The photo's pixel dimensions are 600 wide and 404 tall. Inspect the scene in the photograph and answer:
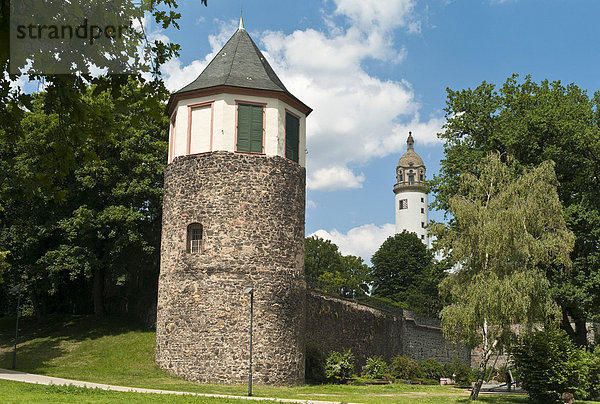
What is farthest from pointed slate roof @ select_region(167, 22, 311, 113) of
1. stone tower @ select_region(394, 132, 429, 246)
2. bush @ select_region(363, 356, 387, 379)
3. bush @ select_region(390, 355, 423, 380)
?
stone tower @ select_region(394, 132, 429, 246)

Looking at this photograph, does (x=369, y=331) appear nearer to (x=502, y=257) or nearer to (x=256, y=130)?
(x=256, y=130)

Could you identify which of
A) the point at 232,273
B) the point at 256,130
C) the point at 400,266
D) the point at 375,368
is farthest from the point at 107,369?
the point at 400,266

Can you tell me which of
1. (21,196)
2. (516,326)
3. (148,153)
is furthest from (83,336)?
(21,196)

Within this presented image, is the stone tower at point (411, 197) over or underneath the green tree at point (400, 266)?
over

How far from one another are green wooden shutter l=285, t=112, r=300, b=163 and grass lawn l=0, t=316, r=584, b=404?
349 inches

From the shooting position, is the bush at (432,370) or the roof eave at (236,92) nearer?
the roof eave at (236,92)

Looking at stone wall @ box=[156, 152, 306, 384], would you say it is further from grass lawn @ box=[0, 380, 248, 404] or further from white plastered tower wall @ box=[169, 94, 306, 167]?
grass lawn @ box=[0, 380, 248, 404]

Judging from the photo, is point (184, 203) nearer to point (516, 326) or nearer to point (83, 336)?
point (83, 336)

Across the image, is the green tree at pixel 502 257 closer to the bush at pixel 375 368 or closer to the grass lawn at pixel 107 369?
the grass lawn at pixel 107 369

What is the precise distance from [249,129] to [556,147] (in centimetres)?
1152

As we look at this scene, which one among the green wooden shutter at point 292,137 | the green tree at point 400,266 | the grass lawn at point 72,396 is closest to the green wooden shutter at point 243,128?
the green wooden shutter at point 292,137

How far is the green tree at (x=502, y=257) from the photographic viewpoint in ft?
60.4

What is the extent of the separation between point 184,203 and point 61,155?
16276 mm

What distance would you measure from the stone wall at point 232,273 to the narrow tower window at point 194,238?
11.0 inches
